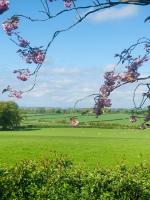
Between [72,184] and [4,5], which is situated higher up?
[4,5]

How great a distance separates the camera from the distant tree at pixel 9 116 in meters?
148

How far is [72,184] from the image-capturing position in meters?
15.3

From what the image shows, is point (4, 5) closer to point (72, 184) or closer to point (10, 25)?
point (10, 25)

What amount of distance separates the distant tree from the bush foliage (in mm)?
131863

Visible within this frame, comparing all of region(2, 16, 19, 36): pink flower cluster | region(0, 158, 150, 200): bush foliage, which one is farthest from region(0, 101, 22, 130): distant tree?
region(2, 16, 19, 36): pink flower cluster

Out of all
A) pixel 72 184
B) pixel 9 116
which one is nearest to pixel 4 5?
pixel 72 184

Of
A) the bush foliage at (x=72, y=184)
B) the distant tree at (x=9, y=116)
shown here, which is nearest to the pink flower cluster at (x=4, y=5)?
the bush foliage at (x=72, y=184)

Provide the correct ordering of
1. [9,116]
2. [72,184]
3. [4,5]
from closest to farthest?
[4,5]
[72,184]
[9,116]

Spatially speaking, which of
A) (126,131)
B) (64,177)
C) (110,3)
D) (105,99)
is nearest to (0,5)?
(110,3)

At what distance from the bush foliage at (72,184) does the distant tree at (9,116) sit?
5191 inches

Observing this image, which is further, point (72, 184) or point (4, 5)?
point (72, 184)

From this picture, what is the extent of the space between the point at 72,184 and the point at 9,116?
132887 mm

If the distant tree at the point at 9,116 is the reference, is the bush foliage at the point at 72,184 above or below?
below

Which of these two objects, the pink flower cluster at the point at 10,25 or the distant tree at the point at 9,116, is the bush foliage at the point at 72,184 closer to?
the pink flower cluster at the point at 10,25
